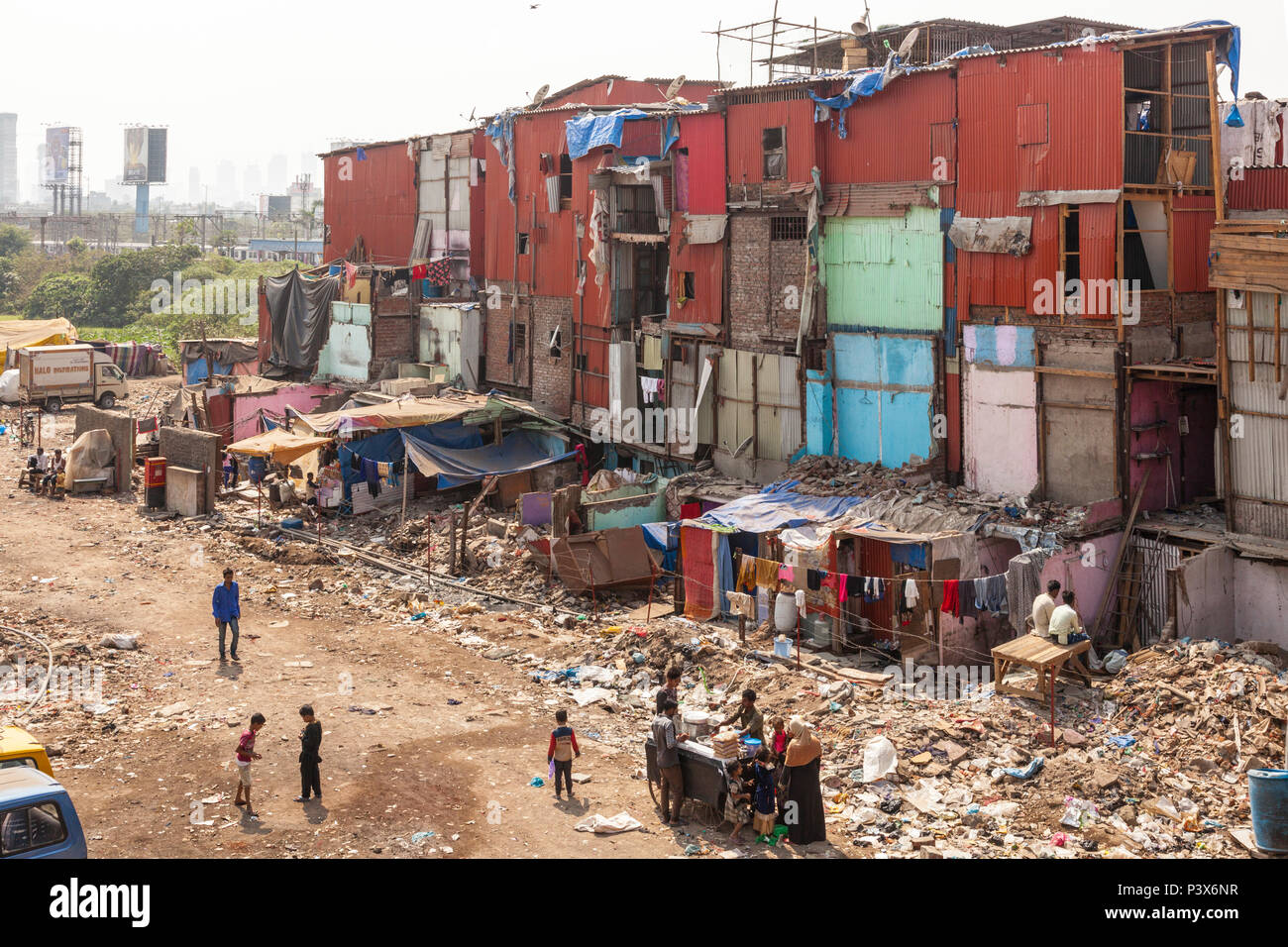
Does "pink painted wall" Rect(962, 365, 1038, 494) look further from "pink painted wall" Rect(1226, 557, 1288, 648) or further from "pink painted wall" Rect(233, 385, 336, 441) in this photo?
"pink painted wall" Rect(233, 385, 336, 441)

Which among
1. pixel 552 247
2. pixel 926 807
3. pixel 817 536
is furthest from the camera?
pixel 552 247

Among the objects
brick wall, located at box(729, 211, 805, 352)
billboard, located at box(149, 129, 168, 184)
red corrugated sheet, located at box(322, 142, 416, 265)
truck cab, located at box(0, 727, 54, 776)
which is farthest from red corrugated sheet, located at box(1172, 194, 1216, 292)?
billboard, located at box(149, 129, 168, 184)

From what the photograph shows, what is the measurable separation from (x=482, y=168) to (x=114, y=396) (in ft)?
58.0

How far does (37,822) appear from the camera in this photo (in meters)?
9.01

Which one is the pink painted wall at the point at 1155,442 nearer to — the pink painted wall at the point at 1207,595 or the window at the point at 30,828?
the pink painted wall at the point at 1207,595

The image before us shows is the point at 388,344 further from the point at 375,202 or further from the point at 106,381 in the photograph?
the point at 106,381

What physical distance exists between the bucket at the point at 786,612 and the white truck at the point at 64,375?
31869 mm

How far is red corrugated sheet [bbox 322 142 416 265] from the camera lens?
123 feet

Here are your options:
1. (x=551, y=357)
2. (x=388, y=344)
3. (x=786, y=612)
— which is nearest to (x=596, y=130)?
(x=551, y=357)

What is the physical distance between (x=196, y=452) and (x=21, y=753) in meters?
18.0

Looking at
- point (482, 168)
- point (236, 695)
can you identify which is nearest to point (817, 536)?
point (236, 695)

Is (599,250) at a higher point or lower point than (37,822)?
higher

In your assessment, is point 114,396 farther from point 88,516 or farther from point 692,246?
point 692,246

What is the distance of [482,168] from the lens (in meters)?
33.7
